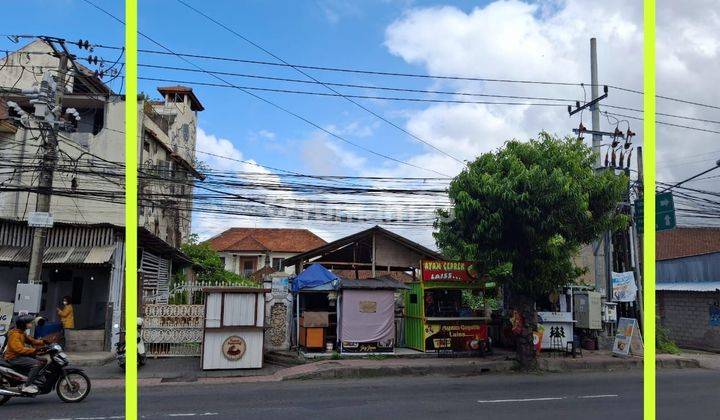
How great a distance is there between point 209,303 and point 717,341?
19980mm

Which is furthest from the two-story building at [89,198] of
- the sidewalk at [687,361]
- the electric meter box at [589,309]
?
the sidewalk at [687,361]

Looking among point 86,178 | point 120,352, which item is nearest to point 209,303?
point 120,352

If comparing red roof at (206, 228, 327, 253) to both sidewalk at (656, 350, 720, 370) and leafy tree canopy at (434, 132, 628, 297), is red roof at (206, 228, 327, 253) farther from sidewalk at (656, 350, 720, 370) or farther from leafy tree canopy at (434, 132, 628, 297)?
leafy tree canopy at (434, 132, 628, 297)

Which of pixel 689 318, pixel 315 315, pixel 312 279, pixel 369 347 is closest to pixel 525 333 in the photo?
pixel 369 347

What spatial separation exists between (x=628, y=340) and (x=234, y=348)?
1193cm

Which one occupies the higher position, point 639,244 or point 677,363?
point 639,244

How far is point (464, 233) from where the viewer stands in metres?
15.0

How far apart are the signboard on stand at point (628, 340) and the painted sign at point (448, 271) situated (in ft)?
16.7

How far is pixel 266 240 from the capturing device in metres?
55.0

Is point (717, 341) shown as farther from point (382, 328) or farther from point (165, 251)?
point (165, 251)

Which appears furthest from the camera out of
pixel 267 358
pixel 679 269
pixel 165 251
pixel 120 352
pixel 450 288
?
pixel 679 269

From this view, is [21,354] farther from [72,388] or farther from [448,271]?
[448,271]

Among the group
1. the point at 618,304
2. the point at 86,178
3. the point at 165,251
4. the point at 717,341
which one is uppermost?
the point at 86,178

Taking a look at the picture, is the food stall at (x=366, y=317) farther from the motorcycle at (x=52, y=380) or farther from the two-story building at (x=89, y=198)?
the motorcycle at (x=52, y=380)
